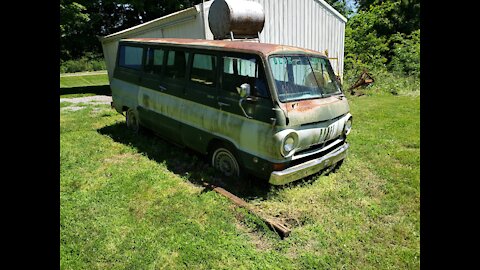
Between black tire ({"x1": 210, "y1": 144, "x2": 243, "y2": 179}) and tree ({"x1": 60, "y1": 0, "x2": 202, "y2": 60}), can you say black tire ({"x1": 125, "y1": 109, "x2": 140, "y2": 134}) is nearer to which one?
black tire ({"x1": 210, "y1": 144, "x2": 243, "y2": 179})

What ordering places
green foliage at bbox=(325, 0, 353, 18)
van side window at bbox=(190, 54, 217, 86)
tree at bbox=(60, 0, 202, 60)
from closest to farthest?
van side window at bbox=(190, 54, 217, 86)
tree at bbox=(60, 0, 202, 60)
green foliage at bbox=(325, 0, 353, 18)

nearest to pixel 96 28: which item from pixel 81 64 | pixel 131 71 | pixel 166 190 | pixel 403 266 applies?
pixel 81 64

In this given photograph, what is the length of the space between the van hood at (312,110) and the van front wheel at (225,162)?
1.22 meters

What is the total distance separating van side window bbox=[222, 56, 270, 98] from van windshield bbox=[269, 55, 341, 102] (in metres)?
0.20

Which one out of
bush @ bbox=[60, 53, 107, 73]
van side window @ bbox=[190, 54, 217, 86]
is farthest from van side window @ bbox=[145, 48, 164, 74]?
bush @ bbox=[60, 53, 107, 73]

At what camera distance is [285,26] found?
1183 cm

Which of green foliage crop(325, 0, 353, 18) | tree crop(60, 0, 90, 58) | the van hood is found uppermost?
green foliage crop(325, 0, 353, 18)

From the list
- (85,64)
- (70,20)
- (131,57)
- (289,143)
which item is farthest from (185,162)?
(85,64)

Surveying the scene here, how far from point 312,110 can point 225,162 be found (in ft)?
5.72

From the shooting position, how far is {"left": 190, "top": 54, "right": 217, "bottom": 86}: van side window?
5523 millimetres

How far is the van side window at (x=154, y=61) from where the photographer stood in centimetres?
673

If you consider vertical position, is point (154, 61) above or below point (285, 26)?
below

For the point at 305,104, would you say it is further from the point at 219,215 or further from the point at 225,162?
the point at 219,215
